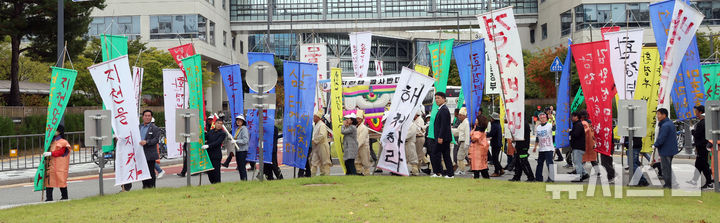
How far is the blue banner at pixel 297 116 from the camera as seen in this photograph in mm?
13578

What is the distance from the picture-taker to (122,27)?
50.6 meters

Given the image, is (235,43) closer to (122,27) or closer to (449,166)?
(122,27)

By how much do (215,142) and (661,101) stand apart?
28.1 ft

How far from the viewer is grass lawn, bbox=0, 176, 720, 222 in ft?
25.8

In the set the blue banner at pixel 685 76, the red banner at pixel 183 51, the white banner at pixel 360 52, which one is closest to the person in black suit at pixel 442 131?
the blue banner at pixel 685 76

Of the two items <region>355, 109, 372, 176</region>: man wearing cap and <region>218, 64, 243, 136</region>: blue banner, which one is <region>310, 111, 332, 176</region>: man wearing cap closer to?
<region>355, 109, 372, 176</region>: man wearing cap

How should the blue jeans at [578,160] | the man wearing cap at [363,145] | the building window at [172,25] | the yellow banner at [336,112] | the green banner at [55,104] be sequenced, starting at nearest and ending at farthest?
1. the green banner at [55,104]
2. the blue jeans at [578,160]
3. the man wearing cap at [363,145]
4. the yellow banner at [336,112]
5. the building window at [172,25]

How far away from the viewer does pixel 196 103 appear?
13352 mm

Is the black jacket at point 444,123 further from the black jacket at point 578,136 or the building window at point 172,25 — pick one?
the building window at point 172,25

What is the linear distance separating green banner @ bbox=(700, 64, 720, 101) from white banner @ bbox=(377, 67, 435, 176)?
7.67m

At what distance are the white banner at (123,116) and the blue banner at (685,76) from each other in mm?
9814

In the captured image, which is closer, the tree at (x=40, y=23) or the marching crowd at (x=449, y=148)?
the marching crowd at (x=449, y=148)

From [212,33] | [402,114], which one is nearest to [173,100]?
[402,114]

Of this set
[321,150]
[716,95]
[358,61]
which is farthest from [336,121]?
[358,61]
